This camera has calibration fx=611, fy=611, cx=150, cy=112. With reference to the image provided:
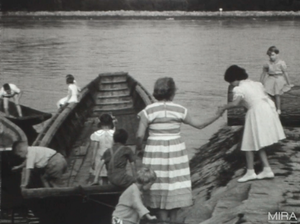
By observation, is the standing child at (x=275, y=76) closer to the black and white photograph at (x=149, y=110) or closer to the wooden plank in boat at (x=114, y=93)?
Result: the black and white photograph at (x=149, y=110)

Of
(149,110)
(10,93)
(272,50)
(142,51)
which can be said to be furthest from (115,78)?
(149,110)

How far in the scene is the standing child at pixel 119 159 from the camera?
3.47m

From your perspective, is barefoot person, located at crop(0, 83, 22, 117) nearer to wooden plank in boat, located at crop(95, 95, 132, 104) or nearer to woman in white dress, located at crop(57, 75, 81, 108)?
woman in white dress, located at crop(57, 75, 81, 108)

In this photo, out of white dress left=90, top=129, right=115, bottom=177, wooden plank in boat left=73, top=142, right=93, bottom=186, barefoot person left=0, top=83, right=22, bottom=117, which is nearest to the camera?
white dress left=90, top=129, right=115, bottom=177

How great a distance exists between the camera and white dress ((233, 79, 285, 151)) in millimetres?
3646

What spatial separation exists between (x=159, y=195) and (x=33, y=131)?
3.07 metres

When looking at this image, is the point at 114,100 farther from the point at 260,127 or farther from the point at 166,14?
the point at 260,127

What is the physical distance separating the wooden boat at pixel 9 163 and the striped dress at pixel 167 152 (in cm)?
187

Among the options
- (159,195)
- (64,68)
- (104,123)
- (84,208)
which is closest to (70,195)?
(84,208)

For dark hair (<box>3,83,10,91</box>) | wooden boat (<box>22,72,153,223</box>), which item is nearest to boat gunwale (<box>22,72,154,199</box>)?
wooden boat (<box>22,72,153,223</box>)

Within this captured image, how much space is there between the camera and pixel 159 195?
130 inches

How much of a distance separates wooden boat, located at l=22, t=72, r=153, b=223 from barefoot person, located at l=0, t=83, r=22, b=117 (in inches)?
14.3

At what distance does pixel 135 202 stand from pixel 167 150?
1.06ft

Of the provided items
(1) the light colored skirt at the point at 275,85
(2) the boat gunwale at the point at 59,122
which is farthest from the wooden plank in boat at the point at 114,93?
(1) the light colored skirt at the point at 275,85
